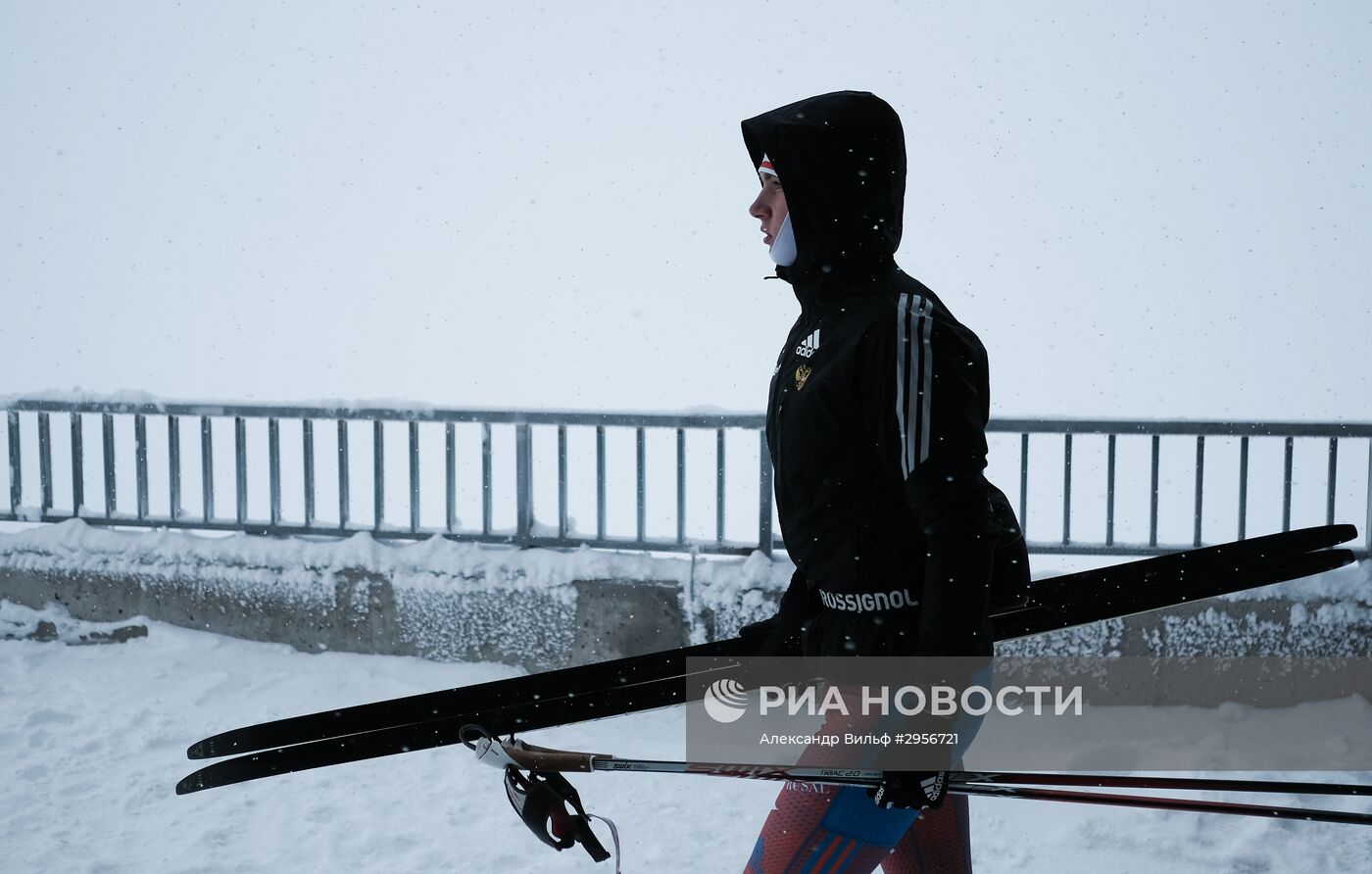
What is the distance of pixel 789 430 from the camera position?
6.40ft

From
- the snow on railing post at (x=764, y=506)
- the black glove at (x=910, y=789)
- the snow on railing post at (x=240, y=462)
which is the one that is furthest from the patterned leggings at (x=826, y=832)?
the snow on railing post at (x=240, y=462)

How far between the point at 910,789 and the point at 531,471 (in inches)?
159

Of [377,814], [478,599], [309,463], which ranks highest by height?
[309,463]

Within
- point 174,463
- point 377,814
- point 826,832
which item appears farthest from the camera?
point 174,463

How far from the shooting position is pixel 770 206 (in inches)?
82.1

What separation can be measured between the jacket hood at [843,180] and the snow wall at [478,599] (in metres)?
3.32

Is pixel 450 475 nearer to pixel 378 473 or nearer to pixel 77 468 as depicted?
pixel 378 473

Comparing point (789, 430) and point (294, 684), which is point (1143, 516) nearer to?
point (789, 430)

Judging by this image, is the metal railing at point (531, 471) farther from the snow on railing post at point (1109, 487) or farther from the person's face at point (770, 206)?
the person's face at point (770, 206)

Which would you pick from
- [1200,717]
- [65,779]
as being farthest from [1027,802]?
[65,779]

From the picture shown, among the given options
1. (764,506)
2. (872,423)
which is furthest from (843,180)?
(764,506)

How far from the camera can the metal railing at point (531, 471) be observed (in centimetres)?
516

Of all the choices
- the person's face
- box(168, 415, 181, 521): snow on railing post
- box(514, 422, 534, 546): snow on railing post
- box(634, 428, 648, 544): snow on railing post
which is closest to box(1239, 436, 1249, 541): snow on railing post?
box(634, 428, 648, 544): snow on railing post

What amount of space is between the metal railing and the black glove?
11.6ft
